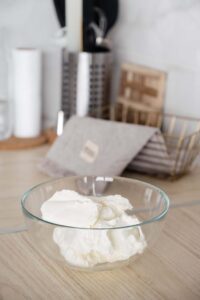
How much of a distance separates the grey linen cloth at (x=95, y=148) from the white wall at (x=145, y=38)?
0.82 ft

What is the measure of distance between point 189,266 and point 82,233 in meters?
0.20

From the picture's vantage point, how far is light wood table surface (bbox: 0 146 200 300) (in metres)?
0.83

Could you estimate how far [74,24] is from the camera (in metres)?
1.60

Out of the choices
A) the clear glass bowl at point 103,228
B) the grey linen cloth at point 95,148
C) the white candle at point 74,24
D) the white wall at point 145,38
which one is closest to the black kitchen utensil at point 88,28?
the white candle at point 74,24

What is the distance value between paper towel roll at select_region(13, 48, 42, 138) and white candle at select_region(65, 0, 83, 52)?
0.10 meters

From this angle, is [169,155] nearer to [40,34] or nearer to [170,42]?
[170,42]

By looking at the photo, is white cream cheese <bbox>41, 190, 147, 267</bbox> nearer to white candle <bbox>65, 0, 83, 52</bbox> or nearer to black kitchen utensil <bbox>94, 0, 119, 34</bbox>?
white candle <bbox>65, 0, 83, 52</bbox>

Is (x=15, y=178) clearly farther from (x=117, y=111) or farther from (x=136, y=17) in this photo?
(x=136, y=17)

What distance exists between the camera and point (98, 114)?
64.3 inches

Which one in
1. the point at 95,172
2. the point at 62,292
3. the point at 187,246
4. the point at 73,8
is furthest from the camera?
the point at 73,8

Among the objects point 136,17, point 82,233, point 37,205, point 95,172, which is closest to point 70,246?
point 82,233

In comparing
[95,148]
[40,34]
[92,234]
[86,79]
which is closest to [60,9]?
[40,34]

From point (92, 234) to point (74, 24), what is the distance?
90 centimetres

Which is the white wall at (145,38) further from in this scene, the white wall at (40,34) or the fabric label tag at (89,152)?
the fabric label tag at (89,152)
